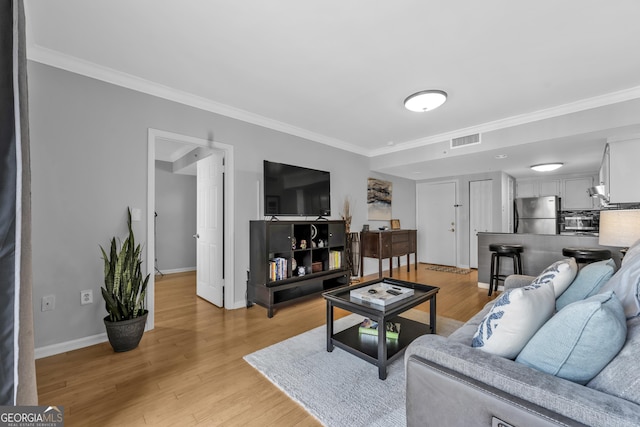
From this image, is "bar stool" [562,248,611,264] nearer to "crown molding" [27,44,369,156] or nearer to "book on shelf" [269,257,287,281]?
"book on shelf" [269,257,287,281]

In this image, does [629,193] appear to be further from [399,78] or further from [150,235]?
[150,235]

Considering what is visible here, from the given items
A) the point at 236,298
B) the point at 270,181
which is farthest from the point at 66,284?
the point at 270,181

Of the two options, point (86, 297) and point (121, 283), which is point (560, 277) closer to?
point (121, 283)

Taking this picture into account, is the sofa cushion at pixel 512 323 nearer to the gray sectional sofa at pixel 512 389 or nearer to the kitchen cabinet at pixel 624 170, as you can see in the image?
the gray sectional sofa at pixel 512 389

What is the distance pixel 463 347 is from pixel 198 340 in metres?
2.24

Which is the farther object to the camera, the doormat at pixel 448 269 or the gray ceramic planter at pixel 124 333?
the doormat at pixel 448 269

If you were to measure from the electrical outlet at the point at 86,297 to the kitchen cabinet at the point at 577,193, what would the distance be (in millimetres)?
7682

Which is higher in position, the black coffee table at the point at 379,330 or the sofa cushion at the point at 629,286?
the sofa cushion at the point at 629,286

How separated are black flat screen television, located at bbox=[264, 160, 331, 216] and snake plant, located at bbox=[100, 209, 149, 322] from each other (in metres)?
1.51

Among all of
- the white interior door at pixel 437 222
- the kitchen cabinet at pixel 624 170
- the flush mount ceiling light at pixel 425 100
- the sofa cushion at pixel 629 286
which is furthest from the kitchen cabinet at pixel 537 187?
the sofa cushion at pixel 629 286

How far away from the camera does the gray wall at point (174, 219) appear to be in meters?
5.42

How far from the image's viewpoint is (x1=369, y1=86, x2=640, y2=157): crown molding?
9.11 feet

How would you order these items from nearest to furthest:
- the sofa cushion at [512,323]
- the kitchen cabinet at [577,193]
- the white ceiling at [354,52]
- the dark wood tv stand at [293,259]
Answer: the sofa cushion at [512,323] < the white ceiling at [354,52] < the dark wood tv stand at [293,259] < the kitchen cabinet at [577,193]

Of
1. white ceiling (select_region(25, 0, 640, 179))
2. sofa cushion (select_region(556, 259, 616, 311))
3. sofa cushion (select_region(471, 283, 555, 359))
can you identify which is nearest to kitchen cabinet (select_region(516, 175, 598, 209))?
white ceiling (select_region(25, 0, 640, 179))
